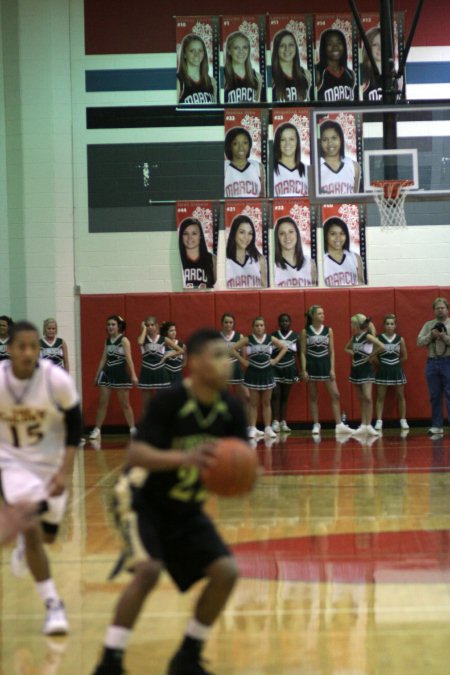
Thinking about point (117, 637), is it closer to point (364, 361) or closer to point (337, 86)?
point (364, 361)

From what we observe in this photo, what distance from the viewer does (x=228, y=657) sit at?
4.48 m

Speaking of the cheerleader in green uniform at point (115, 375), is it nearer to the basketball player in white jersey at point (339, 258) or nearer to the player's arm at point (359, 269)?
the basketball player in white jersey at point (339, 258)

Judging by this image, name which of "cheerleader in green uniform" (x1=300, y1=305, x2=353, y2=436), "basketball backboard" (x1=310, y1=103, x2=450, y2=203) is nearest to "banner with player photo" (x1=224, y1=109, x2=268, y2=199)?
"cheerleader in green uniform" (x1=300, y1=305, x2=353, y2=436)

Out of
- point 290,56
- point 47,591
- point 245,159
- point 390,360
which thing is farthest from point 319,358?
point 47,591

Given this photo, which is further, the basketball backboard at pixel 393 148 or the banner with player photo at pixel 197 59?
the banner with player photo at pixel 197 59

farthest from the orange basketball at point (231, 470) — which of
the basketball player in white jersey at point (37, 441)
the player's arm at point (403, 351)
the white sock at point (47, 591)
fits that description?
the player's arm at point (403, 351)

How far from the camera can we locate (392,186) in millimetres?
12109

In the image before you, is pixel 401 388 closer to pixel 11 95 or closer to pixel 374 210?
pixel 374 210

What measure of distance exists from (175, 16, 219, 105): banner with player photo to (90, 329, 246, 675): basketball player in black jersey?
41.5 ft

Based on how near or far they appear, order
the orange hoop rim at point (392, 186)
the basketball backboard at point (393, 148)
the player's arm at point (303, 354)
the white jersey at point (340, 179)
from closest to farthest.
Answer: the basketball backboard at point (393, 148) < the orange hoop rim at point (392, 186) < the white jersey at point (340, 179) < the player's arm at point (303, 354)

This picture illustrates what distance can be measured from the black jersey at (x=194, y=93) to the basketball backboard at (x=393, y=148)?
396 cm

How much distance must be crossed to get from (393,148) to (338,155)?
874 mm

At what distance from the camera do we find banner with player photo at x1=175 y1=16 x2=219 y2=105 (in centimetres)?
1616

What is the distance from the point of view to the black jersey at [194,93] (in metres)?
16.1
